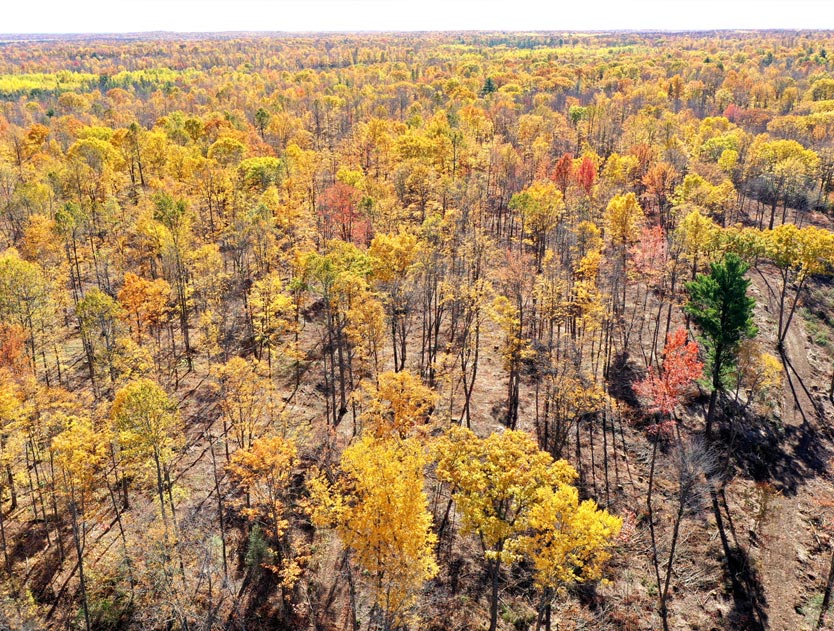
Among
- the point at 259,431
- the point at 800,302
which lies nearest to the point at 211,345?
the point at 259,431

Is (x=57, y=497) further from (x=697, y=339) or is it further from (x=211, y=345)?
(x=697, y=339)

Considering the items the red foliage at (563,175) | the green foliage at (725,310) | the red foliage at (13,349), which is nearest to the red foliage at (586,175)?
the red foliage at (563,175)

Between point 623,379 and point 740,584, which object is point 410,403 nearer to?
point 740,584

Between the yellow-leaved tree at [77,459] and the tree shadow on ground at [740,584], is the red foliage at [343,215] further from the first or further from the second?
the tree shadow on ground at [740,584]

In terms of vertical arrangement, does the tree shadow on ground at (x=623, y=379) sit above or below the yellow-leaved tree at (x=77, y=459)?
below

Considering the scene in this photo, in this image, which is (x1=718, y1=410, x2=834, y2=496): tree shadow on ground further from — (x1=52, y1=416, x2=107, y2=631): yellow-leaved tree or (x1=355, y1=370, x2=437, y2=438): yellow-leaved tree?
(x1=52, y1=416, x2=107, y2=631): yellow-leaved tree

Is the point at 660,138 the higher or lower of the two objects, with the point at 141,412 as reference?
higher

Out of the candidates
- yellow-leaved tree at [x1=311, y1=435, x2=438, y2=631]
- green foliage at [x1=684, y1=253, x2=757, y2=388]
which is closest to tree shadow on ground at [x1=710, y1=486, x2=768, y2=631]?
green foliage at [x1=684, y1=253, x2=757, y2=388]

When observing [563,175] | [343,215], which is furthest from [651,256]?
[343,215]
